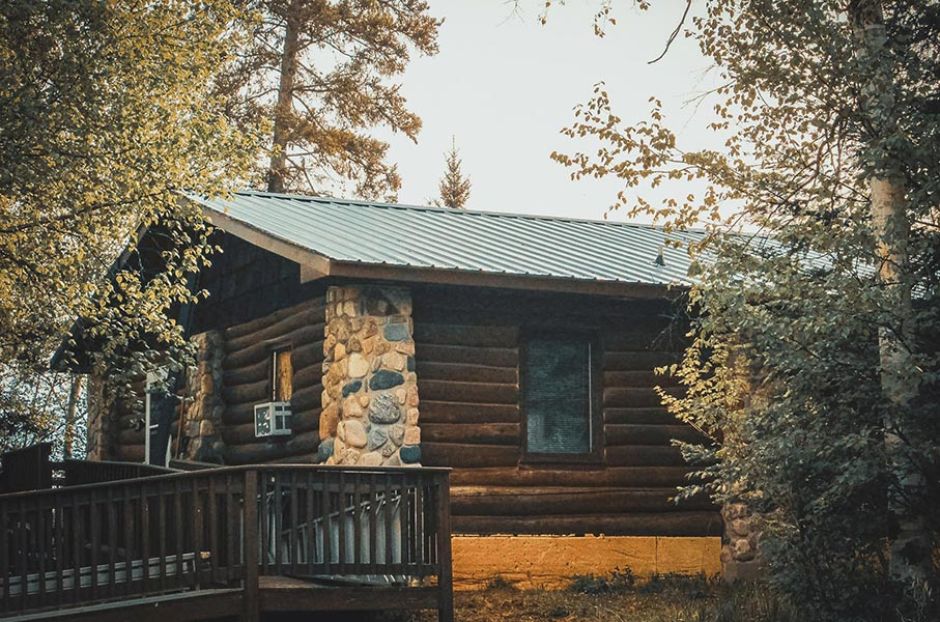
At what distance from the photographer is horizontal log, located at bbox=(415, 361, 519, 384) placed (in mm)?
15320

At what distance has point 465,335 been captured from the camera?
615 inches

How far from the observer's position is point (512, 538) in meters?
15.5

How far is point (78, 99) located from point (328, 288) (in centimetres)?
332

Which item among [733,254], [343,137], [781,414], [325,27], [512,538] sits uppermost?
[325,27]

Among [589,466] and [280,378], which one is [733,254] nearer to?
[589,466]

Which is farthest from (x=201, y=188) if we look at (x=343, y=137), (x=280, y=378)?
(x=343, y=137)

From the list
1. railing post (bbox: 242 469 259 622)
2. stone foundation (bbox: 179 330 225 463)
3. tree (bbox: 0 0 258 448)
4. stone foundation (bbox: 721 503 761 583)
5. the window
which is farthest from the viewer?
stone foundation (bbox: 179 330 225 463)

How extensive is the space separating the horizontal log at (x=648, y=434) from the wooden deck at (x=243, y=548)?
5.27 m

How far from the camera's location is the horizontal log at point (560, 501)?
50.5 ft

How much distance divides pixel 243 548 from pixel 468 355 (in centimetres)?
539

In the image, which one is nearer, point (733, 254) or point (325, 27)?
point (733, 254)

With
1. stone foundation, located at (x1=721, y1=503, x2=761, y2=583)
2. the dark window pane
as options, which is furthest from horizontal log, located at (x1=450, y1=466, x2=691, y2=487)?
stone foundation, located at (x1=721, y1=503, x2=761, y2=583)

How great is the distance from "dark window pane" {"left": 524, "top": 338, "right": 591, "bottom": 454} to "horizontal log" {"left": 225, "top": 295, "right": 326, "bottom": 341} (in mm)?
2567

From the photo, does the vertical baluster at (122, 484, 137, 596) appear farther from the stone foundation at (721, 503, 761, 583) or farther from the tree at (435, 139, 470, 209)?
the tree at (435, 139, 470, 209)
